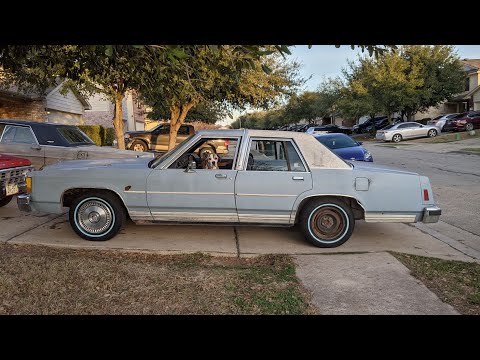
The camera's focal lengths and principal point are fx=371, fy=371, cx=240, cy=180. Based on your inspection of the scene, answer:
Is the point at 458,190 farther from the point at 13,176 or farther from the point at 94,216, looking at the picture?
the point at 13,176

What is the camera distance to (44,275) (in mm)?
3693

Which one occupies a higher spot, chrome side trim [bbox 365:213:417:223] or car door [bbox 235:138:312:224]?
car door [bbox 235:138:312:224]

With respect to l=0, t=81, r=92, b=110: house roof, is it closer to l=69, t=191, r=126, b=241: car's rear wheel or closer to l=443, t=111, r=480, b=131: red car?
l=69, t=191, r=126, b=241: car's rear wheel

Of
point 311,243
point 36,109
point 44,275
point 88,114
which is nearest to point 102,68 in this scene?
point 44,275

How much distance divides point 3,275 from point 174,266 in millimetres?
1695

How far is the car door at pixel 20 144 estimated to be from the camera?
883 centimetres

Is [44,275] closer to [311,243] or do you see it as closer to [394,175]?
[311,243]

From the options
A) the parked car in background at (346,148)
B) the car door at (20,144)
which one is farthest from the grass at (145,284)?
the parked car in background at (346,148)

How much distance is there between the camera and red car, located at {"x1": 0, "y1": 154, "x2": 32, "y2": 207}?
6.02 meters

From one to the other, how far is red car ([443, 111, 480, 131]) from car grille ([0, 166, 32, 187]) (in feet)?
107

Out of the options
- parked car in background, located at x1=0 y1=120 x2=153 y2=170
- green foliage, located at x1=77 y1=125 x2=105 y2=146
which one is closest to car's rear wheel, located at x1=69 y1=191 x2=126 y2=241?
parked car in background, located at x1=0 y1=120 x2=153 y2=170

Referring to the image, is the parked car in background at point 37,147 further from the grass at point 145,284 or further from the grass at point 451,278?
the grass at point 451,278

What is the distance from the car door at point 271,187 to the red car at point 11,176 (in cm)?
394

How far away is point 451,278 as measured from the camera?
3939 millimetres
